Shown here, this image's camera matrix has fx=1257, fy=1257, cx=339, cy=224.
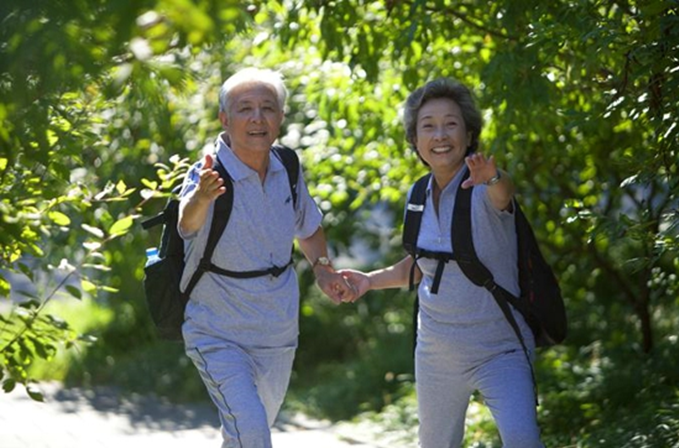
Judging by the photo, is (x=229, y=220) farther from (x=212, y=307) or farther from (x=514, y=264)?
(x=514, y=264)

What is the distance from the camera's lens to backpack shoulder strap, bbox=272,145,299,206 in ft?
17.9

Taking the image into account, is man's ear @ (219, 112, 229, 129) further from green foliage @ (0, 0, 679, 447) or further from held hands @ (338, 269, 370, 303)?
held hands @ (338, 269, 370, 303)

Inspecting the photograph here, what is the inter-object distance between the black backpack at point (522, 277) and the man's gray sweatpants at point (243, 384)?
760 millimetres

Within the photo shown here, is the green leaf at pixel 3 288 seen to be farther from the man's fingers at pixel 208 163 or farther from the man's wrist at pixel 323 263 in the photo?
the man's wrist at pixel 323 263

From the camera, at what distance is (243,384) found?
4.93 meters

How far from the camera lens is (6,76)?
331 centimetres

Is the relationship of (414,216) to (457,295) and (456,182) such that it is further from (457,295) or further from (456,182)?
(457,295)

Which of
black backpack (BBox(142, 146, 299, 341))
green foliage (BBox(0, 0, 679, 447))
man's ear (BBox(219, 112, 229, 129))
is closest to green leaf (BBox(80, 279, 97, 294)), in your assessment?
green foliage (BBox(0, 0, 679, 447))

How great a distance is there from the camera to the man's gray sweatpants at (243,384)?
482 cm

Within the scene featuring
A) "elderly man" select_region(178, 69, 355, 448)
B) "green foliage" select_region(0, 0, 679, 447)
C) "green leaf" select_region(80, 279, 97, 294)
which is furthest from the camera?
"green leaf" select_region(80, 279, 97, 294)

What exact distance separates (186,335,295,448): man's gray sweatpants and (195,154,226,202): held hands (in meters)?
0.61

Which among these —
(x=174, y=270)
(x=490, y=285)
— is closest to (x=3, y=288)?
(x=174, y=270)

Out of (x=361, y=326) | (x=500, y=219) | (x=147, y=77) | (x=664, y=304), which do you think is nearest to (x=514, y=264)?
(x=500, y=219)

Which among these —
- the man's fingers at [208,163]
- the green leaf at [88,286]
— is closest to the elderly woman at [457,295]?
the man's fingers at [208,163]
